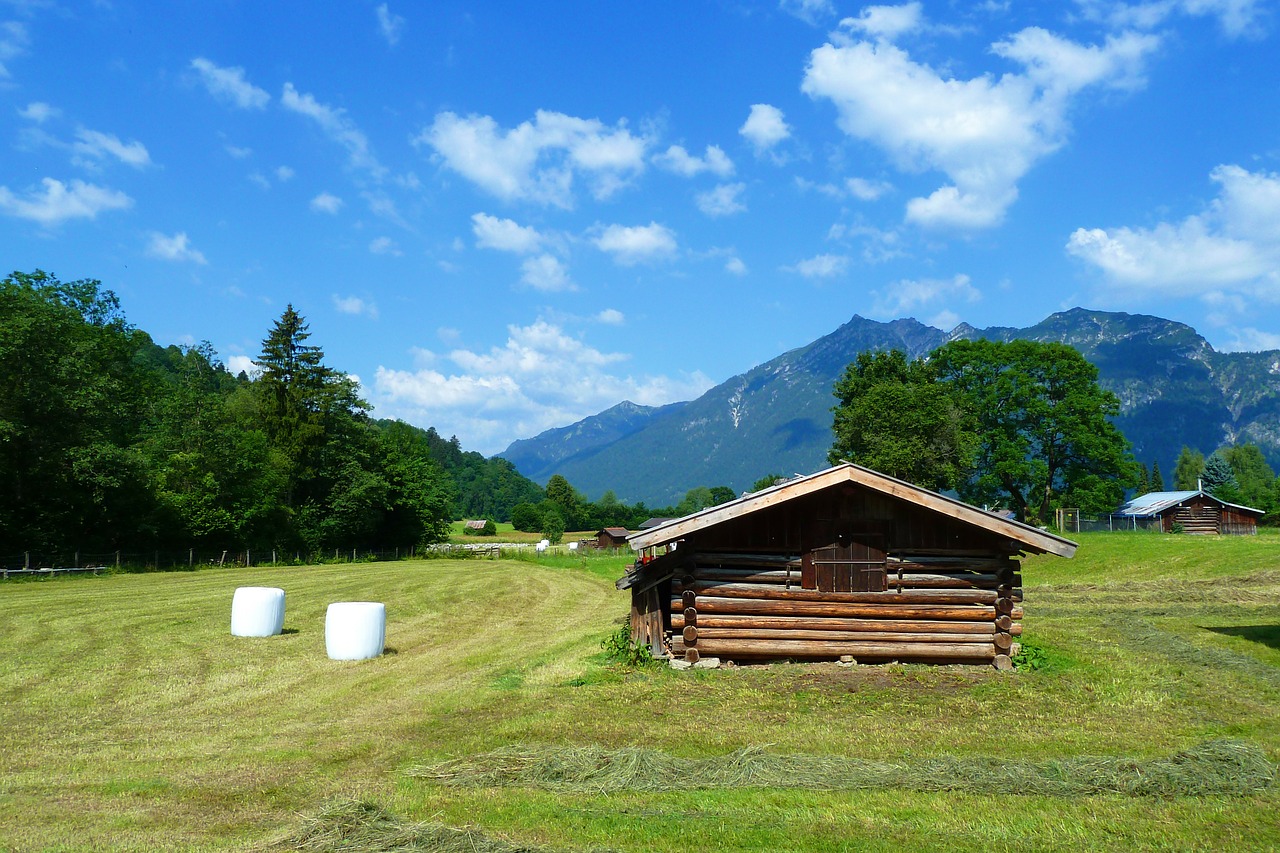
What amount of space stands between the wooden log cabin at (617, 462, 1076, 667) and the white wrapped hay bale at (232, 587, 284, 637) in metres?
10.1

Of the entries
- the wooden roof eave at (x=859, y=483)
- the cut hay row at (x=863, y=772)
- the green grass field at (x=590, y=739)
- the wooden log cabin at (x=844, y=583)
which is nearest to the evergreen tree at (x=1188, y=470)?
the green grass field at (x=590, y=739)

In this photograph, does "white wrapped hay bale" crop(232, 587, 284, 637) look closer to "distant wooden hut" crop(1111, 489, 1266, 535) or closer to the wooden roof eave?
the wooden roof eave

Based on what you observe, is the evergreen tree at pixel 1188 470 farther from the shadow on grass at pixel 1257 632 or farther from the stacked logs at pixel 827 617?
the stacked logs at pixel 827 617

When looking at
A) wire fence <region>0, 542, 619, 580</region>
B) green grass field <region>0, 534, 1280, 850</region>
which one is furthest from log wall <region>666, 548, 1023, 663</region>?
wire fence <region>0, 542, 619, 580</region>

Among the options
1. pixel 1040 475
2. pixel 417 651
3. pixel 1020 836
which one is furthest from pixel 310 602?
pixel 1040 475

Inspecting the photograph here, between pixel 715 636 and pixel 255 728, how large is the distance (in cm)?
841

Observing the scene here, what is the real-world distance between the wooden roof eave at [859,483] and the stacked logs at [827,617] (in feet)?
3.00

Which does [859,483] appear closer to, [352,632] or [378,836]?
[352,632]

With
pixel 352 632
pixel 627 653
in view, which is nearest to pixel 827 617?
pixel 627 653

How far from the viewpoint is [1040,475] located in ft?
240

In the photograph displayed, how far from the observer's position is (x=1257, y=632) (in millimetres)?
22703

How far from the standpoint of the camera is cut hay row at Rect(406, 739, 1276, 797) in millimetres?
9695

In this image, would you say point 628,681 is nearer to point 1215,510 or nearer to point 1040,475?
point 1040,475

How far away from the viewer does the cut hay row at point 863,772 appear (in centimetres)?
970
